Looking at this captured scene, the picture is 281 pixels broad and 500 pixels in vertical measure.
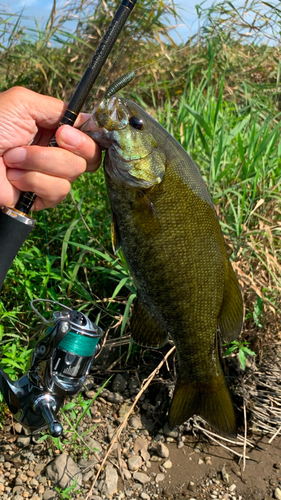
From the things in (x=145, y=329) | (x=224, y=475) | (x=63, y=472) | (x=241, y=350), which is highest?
(x=145, y=329)

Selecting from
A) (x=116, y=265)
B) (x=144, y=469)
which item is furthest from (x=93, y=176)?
→ (x=144, y=469)

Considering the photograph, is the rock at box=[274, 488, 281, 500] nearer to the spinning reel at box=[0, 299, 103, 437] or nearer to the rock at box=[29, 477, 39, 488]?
the rock at box=[29, 477, 39, 488]

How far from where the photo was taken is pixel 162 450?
273 cm

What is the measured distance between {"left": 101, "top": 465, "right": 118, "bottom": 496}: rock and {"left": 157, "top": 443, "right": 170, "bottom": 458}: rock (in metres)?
0.32

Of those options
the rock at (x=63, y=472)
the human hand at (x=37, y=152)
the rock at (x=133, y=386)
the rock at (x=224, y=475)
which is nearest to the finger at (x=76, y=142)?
the human hand at (x=37, y=152)

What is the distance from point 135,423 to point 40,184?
1880 mm

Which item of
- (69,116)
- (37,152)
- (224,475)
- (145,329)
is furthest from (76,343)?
(224,475)

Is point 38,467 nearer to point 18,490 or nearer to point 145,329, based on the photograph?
point 18,490

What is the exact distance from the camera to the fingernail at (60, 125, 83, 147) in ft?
4.90

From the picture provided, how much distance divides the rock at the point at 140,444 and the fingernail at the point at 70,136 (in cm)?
203

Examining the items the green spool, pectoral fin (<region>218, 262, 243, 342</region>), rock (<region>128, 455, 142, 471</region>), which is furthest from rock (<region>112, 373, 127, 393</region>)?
pectoral fin (<region>218, 262, 243, 342</region>)

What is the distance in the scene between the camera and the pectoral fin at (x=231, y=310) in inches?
60.5

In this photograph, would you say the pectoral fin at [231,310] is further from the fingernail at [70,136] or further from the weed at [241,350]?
the weed at [241,350]

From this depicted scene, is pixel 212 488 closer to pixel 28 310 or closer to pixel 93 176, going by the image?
pixel 28 310
